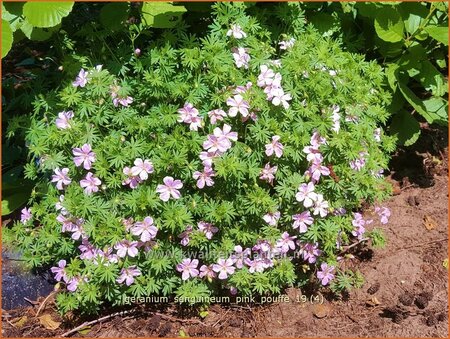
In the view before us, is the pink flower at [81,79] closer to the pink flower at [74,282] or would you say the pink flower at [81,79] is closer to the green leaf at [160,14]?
the green leaf at [160,14]

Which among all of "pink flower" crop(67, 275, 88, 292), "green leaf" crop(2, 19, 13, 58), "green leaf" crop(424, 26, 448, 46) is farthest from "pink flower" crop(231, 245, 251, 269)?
"green leaf" crop(424, 26, 448, 46)

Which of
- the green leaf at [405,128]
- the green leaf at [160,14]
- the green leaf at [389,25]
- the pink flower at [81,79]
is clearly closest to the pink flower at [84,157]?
the pink flower at [81,79]

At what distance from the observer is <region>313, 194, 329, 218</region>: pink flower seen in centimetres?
319

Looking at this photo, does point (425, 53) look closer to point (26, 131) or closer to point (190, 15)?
point (190, 15)

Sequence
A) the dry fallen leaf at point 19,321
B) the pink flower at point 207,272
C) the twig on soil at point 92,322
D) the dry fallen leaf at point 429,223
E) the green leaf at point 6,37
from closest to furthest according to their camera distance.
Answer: the green leaf at point 6,37
the pink flower at point 207,272
the twig on soil at point 92,322
the dry fallen leaf at point 19,321
the dry fallen leaf at point 429,223

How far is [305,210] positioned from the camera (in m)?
3.27

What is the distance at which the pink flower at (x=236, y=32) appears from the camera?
10.6 feet

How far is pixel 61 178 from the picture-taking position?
10.6ft

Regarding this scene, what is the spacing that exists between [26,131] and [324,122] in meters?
1.59

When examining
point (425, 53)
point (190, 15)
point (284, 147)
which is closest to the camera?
point (284, 147)

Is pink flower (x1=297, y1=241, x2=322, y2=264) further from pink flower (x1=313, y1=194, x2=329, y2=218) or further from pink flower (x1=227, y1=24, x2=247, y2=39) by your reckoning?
pink flower (x1=227, y1=24, x2=247, y2=39)

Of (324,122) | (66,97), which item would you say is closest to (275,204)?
(324,122)

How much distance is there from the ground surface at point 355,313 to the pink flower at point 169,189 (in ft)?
2.58

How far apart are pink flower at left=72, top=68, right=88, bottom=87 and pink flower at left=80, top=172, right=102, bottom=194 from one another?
489mm
